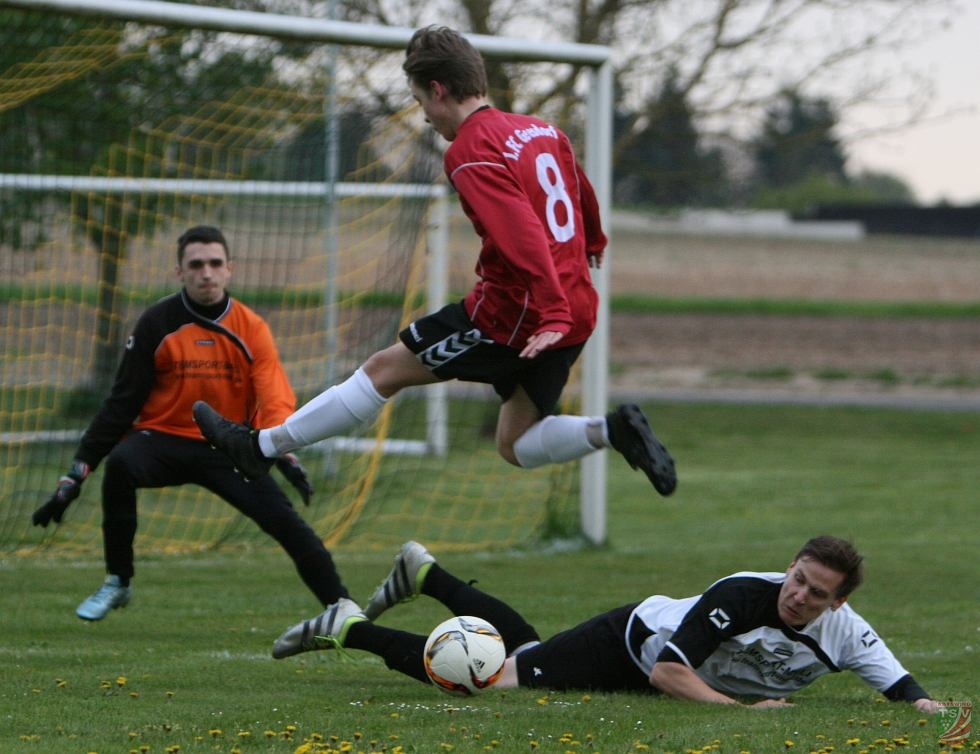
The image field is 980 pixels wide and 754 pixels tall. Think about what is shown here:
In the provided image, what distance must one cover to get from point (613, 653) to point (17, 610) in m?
3.57

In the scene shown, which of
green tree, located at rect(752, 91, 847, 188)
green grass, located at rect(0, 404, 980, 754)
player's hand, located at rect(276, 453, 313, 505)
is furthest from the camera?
green tree, located at rect(752, 91, 847, 188)

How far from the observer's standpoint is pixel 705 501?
1391 cm

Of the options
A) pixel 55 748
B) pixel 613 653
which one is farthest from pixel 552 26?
pixel 55 748

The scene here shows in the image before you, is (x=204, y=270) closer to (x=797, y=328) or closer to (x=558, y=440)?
(x=558, y=440)

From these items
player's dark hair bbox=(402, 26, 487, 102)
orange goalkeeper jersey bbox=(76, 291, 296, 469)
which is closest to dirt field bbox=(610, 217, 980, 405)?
orange goalkeeper jersey bbox=(76, 291, 296, 469)

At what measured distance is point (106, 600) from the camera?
714 centimetres

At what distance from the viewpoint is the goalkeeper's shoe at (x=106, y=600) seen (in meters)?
7.07

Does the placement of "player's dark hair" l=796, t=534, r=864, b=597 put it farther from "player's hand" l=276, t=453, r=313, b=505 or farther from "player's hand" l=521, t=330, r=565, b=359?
"player's hand" l=276, t=453, r=313, b=505

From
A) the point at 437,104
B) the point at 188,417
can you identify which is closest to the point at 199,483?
the point at 188,417

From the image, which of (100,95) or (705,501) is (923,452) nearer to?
(705,501)

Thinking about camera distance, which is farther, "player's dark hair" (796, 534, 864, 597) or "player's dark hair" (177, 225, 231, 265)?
"player's dark hair" (177, 225, 231, 265)

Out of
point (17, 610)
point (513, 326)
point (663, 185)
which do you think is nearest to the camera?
point (513, 326)

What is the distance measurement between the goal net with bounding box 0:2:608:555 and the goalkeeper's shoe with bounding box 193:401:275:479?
12.0 feet

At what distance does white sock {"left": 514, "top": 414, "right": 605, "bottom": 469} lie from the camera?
629 centimetres
